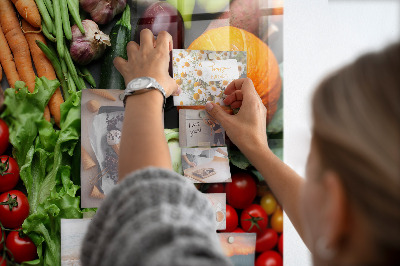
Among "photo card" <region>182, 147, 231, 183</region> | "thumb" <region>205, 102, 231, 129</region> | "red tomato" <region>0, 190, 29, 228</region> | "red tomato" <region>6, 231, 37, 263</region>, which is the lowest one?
"red tomato" <region>6, 231, 37, 263</region>

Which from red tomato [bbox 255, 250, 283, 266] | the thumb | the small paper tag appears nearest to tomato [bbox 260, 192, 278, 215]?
red tomato [bbox 255, 250, 283, 266]

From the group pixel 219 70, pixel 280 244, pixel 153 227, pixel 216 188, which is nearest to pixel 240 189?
pixel 216 188

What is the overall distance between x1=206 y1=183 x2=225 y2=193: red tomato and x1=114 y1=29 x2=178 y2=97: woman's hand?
0.89 feet

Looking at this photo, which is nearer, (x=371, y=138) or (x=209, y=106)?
(x=371, y=138)

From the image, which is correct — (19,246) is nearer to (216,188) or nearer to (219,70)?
(216,188)

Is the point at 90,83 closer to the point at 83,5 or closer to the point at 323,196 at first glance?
the point at 83,5

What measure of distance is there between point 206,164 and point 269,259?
32 centimetres

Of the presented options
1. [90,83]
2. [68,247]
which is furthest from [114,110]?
[68,247]

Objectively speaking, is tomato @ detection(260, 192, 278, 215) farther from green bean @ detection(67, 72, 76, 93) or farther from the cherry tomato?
green bean @ detection(67, 72, 76, 93)

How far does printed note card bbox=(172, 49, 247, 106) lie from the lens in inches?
36.5

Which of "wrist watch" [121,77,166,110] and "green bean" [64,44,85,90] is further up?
"green bean" [64,44,85,90]

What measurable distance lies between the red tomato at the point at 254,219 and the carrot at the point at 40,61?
1.82 ft

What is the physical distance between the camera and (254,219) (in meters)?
0.97

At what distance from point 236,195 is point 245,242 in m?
0.13
